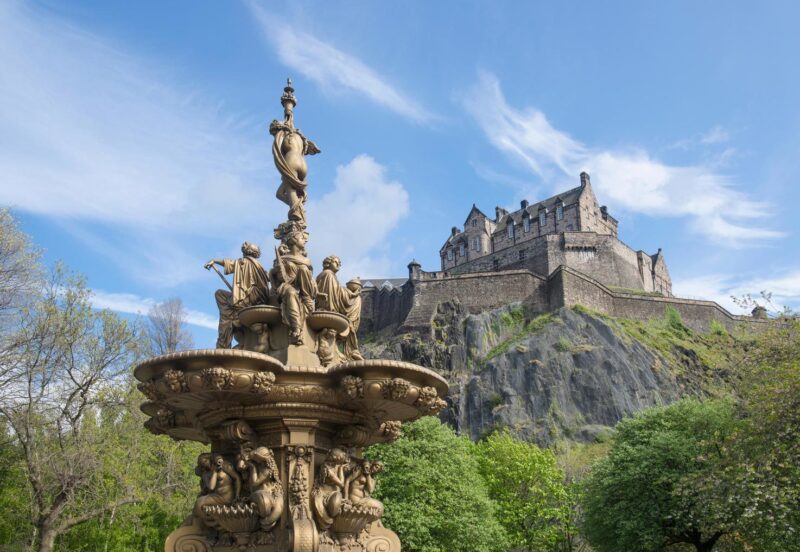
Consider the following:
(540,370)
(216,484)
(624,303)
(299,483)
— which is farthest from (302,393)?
(624,303)

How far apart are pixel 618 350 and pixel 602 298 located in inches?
341

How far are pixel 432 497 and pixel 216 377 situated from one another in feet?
67.7

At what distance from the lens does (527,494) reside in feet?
117

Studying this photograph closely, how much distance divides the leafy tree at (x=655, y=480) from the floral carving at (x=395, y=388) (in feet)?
58.1

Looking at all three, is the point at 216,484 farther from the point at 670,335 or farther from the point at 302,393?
the point at 670,335

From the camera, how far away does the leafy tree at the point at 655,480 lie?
24375 millimetres

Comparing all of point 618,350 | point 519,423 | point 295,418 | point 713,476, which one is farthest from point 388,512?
point 618,350

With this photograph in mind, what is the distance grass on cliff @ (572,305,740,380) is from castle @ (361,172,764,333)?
40.1 inches

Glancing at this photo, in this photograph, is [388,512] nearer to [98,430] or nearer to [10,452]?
[98,430]

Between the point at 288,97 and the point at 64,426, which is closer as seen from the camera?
the point at 288,97

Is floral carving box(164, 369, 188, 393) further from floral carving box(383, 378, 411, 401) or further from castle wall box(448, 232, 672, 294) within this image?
castle wall box(448, 232, 672, 294)

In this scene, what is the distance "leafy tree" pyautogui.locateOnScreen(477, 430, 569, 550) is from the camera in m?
33.8

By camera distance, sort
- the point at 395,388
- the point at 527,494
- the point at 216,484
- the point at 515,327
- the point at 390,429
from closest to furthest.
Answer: the point at 395,388
the point at 216,484
the point at 390,429
the point at 527,494
the point at 515,327

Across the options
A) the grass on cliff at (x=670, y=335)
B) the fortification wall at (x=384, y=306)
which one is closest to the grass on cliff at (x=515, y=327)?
the grass on cliff at (x=670, y=335)
